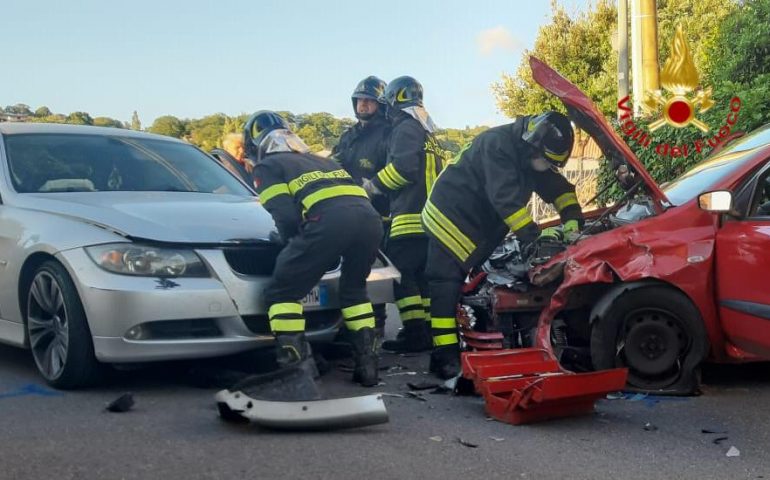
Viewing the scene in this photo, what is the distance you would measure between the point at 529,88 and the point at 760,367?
23324 millimetres

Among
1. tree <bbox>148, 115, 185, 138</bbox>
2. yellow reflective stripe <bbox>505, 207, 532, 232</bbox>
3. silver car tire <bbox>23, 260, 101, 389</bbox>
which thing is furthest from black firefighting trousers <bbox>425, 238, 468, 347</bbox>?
tree <bbox>148, 115, 185, 138</bbox>

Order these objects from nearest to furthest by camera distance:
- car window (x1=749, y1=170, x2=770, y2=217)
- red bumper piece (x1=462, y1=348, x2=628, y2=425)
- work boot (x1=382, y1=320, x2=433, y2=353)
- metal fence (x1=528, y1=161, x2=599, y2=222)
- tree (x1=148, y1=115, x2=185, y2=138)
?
red bumper piece (x1=462, y1=348, x2=628, y2=425), car window (x1=749, y1=170, x2=770, y2=217), work boot (x1=382, y1=320, x2=433, y2=353), tree (x1=148, y1=115, x2=185, y2=138), metal fence (x1=528, y1=161, x2=599, y2=222)

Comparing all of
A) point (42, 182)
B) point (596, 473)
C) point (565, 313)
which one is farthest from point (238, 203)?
point (596, 473)

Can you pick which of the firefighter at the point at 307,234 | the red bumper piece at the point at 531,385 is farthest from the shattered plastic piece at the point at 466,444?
the firefighter at the point at 307,234

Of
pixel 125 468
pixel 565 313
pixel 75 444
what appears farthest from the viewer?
pixel 565 313

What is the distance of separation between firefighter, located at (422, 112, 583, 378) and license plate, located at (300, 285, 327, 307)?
31.2 inches

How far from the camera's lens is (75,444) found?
3773 millimetres

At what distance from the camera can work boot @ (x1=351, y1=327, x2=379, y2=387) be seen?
513 cm

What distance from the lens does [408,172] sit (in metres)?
6.41

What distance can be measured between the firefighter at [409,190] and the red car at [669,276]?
141 centimetres

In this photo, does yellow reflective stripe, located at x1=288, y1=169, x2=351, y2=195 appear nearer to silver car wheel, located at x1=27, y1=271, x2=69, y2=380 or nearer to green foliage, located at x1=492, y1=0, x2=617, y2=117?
silver car wheel, located at x1=27, y1=271, x2=69, y2=380

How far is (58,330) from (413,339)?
256 cm

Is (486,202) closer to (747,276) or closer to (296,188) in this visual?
(296,188)

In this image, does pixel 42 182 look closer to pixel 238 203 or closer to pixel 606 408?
pixel 238 203
